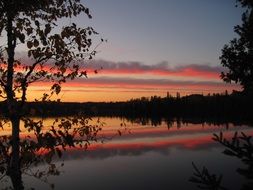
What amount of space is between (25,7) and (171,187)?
32068mm

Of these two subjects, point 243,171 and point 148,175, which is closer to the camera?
point 243,171

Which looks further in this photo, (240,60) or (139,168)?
(139,168)

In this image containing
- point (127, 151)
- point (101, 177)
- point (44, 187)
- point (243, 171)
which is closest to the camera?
point (243, 171)

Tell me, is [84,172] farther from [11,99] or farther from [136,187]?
[11,99]

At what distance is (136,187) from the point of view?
132 feet

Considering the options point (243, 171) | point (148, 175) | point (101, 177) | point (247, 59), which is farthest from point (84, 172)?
point (243, 171)

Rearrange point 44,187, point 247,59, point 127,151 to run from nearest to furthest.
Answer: point 247,59
point 44,187
point 127,151

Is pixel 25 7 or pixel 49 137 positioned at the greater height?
pixel 25 7

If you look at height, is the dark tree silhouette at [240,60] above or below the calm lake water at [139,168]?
above

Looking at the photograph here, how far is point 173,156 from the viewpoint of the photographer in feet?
216

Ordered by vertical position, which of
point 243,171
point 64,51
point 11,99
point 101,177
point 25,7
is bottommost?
point 101,177

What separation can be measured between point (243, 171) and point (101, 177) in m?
43.3

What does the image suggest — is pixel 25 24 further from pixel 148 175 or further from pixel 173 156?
pixel 173 156

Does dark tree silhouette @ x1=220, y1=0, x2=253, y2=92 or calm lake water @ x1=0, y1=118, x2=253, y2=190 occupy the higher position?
dark tree silhouette @ x1=220, y1=0, x2=253, y2=92
